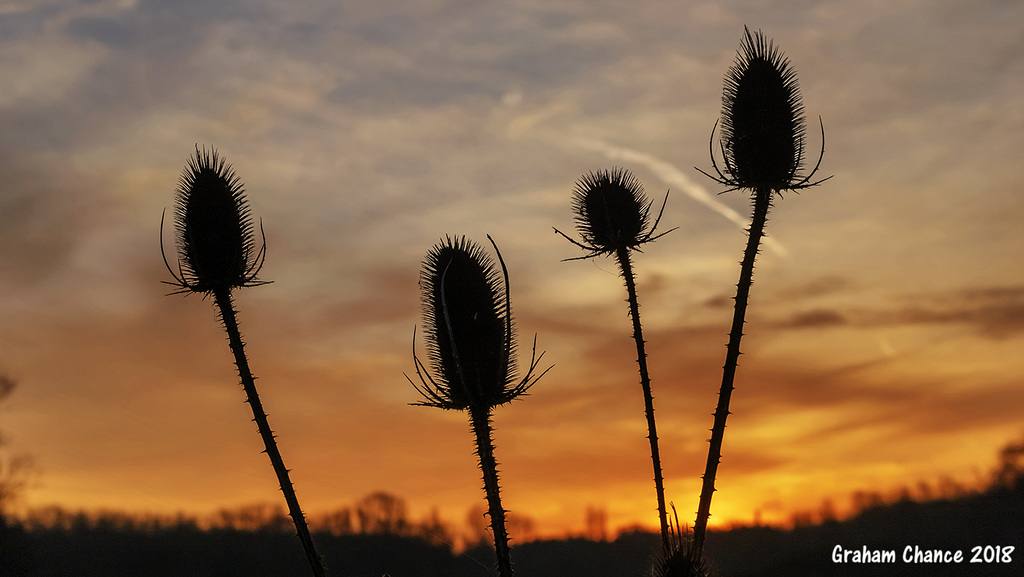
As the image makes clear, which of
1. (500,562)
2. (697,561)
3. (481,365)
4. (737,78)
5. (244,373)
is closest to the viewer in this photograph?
(697,561)

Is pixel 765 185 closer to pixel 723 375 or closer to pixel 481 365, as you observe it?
pixel 723 375

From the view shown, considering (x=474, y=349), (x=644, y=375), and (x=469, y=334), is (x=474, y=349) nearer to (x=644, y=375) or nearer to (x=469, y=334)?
(x=469, y=334)

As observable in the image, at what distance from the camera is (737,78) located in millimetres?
19656

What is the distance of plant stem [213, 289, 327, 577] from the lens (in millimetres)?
17938

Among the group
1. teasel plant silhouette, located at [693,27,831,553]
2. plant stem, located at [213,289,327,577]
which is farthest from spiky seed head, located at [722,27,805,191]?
plant stem, located at [213,289,327,577]

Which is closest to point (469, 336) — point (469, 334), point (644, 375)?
point (469, 334)

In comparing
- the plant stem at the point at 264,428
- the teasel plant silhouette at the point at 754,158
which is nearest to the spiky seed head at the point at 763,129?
the teasel plant silhouette at the point at 754,158

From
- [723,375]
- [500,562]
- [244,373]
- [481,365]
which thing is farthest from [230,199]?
[723,375]

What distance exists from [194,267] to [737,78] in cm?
1199

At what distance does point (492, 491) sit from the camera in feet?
50.4

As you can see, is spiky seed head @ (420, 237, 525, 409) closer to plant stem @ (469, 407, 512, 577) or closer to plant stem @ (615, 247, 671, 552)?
plant stem @ (469, 407, 512, 577)

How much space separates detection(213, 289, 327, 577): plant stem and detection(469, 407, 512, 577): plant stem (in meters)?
4.38

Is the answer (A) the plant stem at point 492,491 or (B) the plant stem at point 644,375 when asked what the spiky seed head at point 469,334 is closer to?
(A) the plant stem at point 492,491

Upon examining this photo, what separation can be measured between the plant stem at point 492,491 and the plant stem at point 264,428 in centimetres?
438
